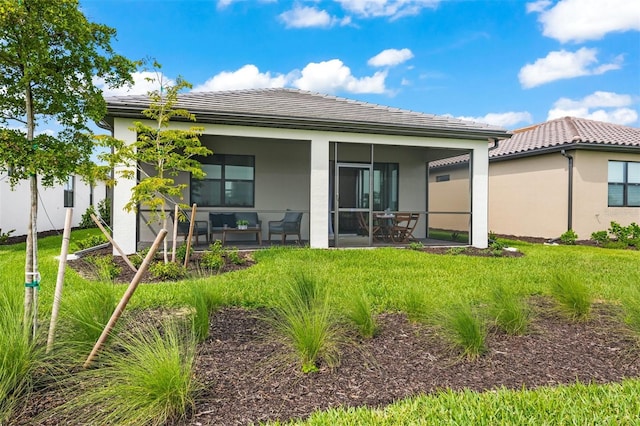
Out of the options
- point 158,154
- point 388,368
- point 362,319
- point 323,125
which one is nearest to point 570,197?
point 323,125

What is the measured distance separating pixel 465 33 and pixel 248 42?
24.3 feet

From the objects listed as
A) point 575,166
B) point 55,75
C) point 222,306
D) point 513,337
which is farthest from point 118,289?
point 575,166

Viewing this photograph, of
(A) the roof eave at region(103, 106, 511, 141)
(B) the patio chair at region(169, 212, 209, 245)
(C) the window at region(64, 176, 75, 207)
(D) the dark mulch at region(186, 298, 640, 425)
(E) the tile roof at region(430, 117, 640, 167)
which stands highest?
(E) the tile roof at region(430, 117, 640, 167)

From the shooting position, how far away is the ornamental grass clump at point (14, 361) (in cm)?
238

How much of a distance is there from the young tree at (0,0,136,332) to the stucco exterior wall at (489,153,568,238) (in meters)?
13.3

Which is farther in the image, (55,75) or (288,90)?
(288,90)

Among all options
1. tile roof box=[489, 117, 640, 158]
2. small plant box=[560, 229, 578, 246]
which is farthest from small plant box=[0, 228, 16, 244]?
small plant box=[560, 229, 578, 246]

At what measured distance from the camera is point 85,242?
9547 mm

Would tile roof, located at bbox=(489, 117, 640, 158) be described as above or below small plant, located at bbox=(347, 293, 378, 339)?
above

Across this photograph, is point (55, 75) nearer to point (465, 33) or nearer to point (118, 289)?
point (118, 289)

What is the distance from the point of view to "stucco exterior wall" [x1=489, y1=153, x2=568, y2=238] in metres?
13.2

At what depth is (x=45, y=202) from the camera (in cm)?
1614

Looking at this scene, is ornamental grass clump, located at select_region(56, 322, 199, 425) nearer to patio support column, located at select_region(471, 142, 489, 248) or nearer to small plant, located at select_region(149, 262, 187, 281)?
small plant, located at select_region(149, 262, 187, 281)

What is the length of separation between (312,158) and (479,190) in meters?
4.58
